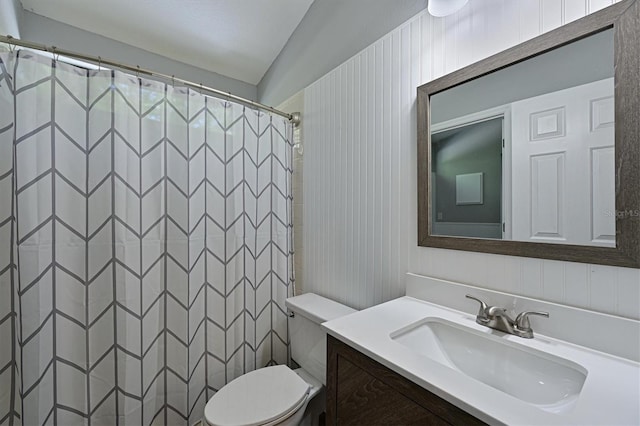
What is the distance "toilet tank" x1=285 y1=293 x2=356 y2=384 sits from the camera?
130cm

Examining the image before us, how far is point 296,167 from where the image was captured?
71.9 inches

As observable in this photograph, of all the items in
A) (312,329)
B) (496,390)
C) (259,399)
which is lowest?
(259,399)

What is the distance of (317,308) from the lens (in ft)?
4.53

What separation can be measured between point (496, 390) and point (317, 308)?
942mm

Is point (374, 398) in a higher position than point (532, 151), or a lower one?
lower

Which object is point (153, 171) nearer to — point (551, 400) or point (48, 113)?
point (48, 113)

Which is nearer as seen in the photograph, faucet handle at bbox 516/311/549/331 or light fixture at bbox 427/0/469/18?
faucet handle at bbox 516/311/549/331

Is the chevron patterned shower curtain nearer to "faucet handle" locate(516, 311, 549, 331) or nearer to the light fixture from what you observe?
the light fixture

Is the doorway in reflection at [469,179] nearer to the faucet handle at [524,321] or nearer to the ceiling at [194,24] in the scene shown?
the faucet handle at [524,321]

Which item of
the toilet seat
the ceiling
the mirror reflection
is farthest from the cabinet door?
the ceiling

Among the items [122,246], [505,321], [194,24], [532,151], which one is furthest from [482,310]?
[194,24]

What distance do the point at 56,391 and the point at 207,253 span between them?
785mm

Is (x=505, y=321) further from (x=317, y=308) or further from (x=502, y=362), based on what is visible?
(x=317, y=308)

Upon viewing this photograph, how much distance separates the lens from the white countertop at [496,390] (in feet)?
1.54
